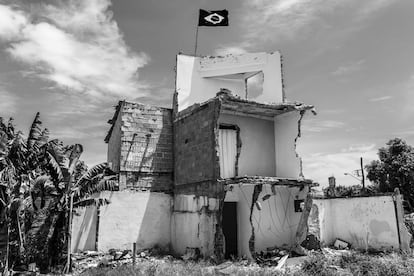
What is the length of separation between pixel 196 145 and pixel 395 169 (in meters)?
19.4

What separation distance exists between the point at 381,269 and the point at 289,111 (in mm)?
7620

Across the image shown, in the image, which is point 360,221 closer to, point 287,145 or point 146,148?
point 287,145

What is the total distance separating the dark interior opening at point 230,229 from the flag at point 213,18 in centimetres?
973

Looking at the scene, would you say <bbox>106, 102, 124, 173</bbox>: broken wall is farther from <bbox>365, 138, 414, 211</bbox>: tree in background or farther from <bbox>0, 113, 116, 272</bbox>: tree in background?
<bbox>365, 138, 414, 211</bbox>: tree in background

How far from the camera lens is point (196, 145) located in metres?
16.8

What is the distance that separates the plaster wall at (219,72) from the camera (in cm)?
1995

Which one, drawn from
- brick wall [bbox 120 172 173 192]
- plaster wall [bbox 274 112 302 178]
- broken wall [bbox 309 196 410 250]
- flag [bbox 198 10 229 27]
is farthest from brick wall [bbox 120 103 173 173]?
broken wall [bbox 309 196 410 250]

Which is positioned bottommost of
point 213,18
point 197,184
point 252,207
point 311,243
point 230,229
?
point 311,243

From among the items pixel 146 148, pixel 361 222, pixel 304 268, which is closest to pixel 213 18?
pixel 146 148

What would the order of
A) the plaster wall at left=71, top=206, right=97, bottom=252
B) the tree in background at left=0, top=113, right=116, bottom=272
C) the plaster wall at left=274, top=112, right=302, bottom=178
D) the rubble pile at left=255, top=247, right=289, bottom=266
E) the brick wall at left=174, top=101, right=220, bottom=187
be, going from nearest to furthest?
1. the tree in background at left=0, top=113, right=116, bottom=272
2. the rubble pile at left=255, top=247, right=289, bottom=266
3. the plaster wall at left=71, top=206, right=97, bottom=252
4. the brick wall at left=174, top=101, right=220, bottom=187
5. the plaster wall at left=274, top=112, right=302, bottom=178

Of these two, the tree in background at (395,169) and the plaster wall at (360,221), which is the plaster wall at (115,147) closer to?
the plaster wall at (360,221)

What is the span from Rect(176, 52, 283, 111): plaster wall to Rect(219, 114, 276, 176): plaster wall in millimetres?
2742

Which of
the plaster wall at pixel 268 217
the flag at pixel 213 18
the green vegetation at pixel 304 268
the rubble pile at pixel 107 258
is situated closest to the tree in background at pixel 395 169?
the plaster wall at pixel 268 217

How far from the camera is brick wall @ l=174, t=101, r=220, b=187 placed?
15.6 m
